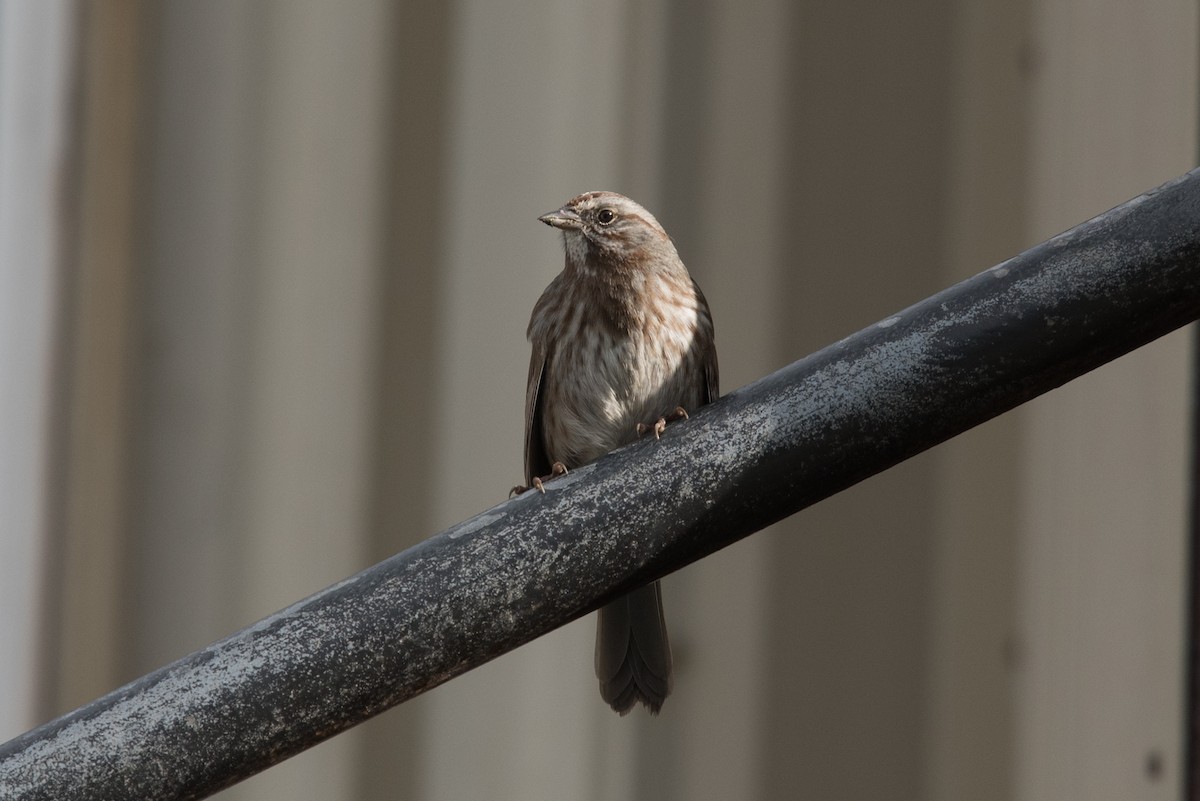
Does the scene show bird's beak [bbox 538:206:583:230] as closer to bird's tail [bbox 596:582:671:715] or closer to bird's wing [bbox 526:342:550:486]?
bird's wing [bbox 526:342:550:486]

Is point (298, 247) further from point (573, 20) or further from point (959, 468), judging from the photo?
point (959, 468)

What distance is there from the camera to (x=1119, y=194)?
12.0 feet

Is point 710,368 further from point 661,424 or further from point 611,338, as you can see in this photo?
point 661,424

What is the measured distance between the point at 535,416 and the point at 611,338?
0.30 metres

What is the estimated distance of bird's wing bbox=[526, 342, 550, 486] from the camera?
3131mm

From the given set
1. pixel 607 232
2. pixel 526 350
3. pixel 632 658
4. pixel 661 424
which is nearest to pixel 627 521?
pixel 661 424

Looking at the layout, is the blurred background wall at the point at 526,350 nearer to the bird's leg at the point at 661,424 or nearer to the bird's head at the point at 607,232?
the bird's head at the point at 607,232

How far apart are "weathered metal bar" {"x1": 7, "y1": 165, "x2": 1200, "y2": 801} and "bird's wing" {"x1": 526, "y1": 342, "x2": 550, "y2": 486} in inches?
81.2

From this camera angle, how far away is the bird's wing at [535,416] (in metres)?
3.13

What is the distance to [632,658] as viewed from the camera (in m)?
2.43

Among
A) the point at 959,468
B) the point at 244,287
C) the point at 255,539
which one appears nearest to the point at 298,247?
the point at 244,287

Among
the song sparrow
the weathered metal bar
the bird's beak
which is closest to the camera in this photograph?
the weathered metal bar

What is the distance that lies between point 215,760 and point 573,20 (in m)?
3.06

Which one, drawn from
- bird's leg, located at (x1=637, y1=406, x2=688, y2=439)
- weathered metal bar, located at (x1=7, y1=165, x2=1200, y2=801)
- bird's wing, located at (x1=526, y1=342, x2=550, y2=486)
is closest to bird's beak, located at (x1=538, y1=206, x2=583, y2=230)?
bird's wing, located at (x1=526, y1=342, x2=550, y2=486)
